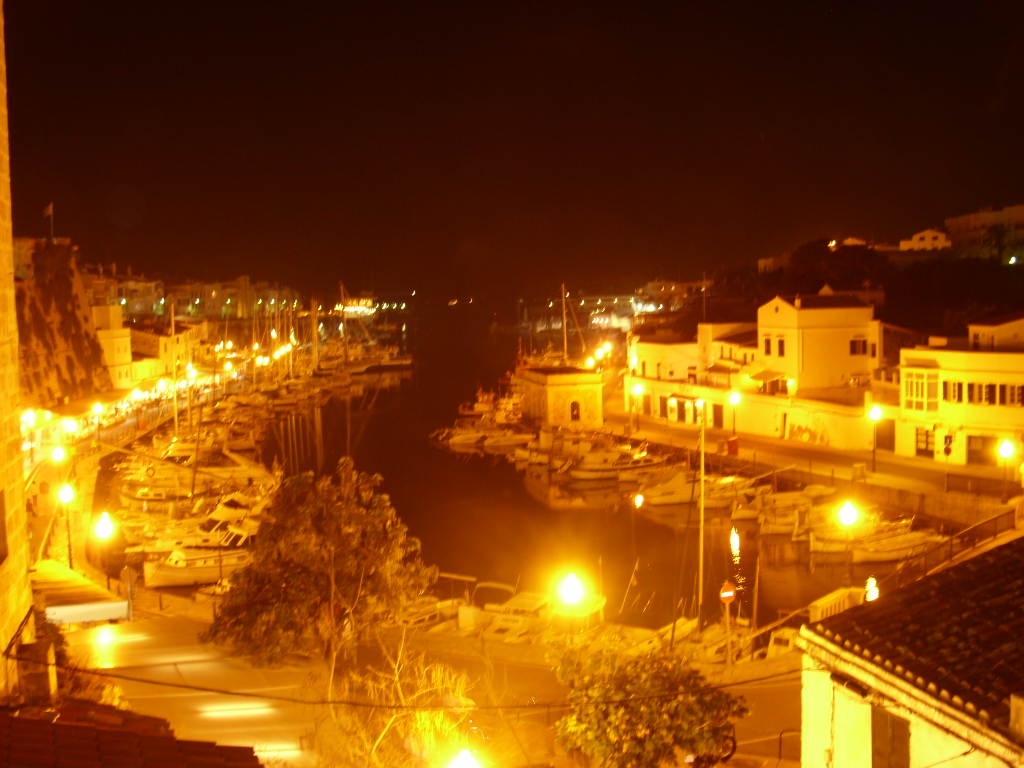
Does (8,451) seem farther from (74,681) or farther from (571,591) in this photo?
(571,591)

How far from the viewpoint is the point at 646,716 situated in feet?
21.1

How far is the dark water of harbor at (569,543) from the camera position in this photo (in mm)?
17562

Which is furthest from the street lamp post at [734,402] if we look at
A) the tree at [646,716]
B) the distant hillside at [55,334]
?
the distant hillside at [55,334]

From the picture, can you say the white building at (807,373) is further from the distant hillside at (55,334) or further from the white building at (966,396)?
the distant hillside at (55,334)

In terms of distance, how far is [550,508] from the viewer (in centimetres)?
2555

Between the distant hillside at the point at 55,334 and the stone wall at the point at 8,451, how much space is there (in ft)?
103

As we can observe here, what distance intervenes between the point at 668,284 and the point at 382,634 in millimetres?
80519

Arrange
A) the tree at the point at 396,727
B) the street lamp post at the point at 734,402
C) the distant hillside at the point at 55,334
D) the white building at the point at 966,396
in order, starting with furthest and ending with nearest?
the distant hillside at the point at 55,334 < the street lamp post at the point at 734,402 < the white building at the point at 966,396 < the tree at the point at 396,727

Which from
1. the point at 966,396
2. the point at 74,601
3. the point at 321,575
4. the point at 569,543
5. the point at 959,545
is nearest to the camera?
the point at 74,601

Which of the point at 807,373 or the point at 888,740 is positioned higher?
the point at 807,373

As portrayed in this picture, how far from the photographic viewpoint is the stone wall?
19.2 ft

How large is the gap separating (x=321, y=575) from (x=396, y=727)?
267 centimetres

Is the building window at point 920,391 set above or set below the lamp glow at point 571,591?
above

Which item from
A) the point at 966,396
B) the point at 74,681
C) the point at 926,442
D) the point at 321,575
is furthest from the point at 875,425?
the point at 74,681
